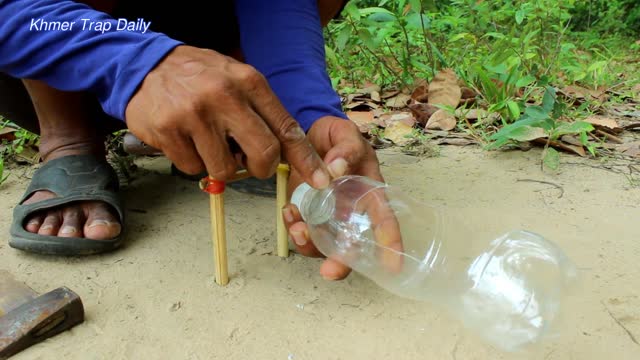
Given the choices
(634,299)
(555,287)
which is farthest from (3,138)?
(634,299)

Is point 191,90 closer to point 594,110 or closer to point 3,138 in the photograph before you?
point 3,138

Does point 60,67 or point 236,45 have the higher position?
point 60,67

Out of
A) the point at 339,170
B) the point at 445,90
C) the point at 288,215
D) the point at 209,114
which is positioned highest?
the point at 209,114

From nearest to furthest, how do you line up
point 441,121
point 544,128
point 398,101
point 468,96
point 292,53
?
point 292,53, point 544,128, point 441,121, point 468,96, point 398,101

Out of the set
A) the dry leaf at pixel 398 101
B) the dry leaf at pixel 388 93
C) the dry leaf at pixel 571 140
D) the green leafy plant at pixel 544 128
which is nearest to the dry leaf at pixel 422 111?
the dry leaf at pixel 398 101

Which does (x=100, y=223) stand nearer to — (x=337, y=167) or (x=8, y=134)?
(x=337, y=167)

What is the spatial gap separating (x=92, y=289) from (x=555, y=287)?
90 centimetres

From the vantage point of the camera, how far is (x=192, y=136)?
0.91 metres

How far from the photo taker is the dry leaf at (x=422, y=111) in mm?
2209

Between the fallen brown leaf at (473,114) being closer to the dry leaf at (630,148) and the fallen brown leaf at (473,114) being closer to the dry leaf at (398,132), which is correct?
the dry leaf at (398,132)

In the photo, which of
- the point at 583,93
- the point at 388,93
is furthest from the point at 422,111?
the point at 583,93

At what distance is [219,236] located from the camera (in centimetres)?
112

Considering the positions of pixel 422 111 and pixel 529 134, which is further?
pixel 422 111

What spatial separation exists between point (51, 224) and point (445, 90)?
161 centimetres
